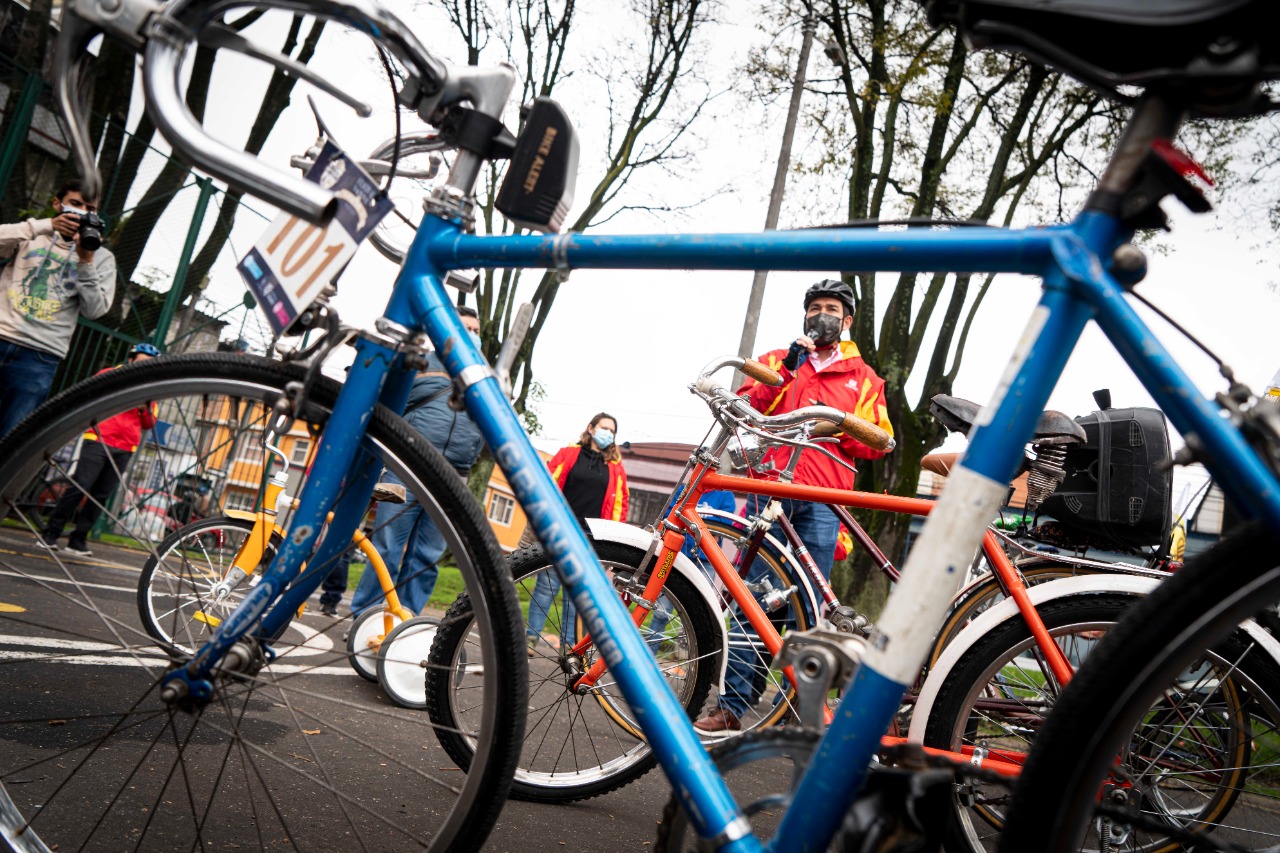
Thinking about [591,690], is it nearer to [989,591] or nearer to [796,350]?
[989,591]

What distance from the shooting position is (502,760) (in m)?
1.31

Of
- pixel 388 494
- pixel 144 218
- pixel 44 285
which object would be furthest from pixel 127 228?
pixel 388 494

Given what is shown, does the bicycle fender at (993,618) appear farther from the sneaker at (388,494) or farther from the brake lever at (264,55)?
the brake lever at (264,55)

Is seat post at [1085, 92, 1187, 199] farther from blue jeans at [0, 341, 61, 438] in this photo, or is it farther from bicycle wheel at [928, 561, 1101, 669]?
blue jeans at [0, 341, 61, 438]

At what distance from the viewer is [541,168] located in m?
1.45

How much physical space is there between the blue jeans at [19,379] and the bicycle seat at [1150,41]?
5.75m

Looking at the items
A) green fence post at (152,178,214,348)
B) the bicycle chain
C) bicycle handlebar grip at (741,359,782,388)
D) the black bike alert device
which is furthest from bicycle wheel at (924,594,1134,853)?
green fence post at (152,178,214,348)

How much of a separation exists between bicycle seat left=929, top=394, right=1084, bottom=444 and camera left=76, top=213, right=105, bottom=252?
15.2 ft

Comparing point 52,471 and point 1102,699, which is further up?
point 1102,699

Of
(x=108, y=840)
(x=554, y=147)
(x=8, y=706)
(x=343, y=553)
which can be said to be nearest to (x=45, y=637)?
(x=8, y=706)

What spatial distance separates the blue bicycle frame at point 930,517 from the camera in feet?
3.44

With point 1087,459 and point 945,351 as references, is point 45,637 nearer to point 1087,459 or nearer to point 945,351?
point 1087,459

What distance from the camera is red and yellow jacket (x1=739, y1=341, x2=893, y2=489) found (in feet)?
13.3

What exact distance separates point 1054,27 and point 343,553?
133cm
